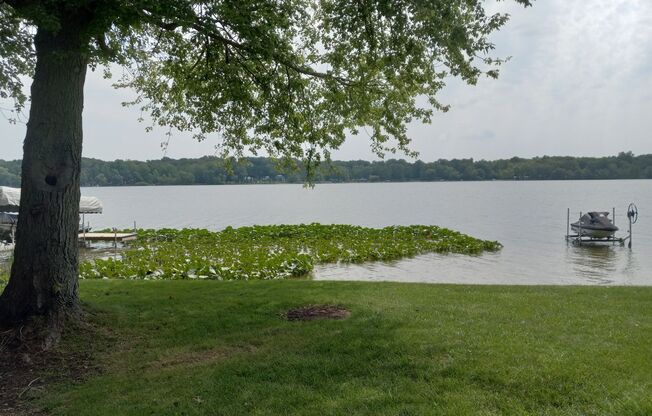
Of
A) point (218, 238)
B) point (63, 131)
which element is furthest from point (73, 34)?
Answer: point (218, 238)

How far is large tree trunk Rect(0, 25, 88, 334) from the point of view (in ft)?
22.7

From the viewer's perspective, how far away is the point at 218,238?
25250 mm

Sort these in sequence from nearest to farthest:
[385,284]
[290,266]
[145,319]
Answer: [145,319], [385,284], [290,266]

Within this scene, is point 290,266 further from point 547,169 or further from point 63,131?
point 547,169

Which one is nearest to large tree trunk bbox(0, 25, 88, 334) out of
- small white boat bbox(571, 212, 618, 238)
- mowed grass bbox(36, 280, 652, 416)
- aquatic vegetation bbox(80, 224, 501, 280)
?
→ mowed grass bbox(36, 280, 652, 416)

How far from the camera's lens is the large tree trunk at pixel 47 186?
22.7 feet

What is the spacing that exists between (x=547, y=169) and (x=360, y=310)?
432ft

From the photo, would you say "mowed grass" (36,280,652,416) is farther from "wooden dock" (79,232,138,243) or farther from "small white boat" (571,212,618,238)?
"small white boat" (571,212,618,238)

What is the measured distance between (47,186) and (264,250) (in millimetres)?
13601

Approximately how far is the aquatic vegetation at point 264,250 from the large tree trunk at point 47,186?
23.3ft

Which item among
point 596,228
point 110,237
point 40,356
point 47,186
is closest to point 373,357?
point 40,356

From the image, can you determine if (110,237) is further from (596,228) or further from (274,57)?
(596,228)

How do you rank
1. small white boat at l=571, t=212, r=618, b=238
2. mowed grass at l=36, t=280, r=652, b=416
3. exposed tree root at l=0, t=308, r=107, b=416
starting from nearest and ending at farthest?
mowed grass at l=36, t=280, r=652, b=416
exposed tree root at l=0, t=308, r=107, b=416
small white boat at l=571, t=212, r=618, b=238

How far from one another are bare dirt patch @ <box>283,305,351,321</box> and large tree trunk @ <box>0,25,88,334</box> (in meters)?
3.18
